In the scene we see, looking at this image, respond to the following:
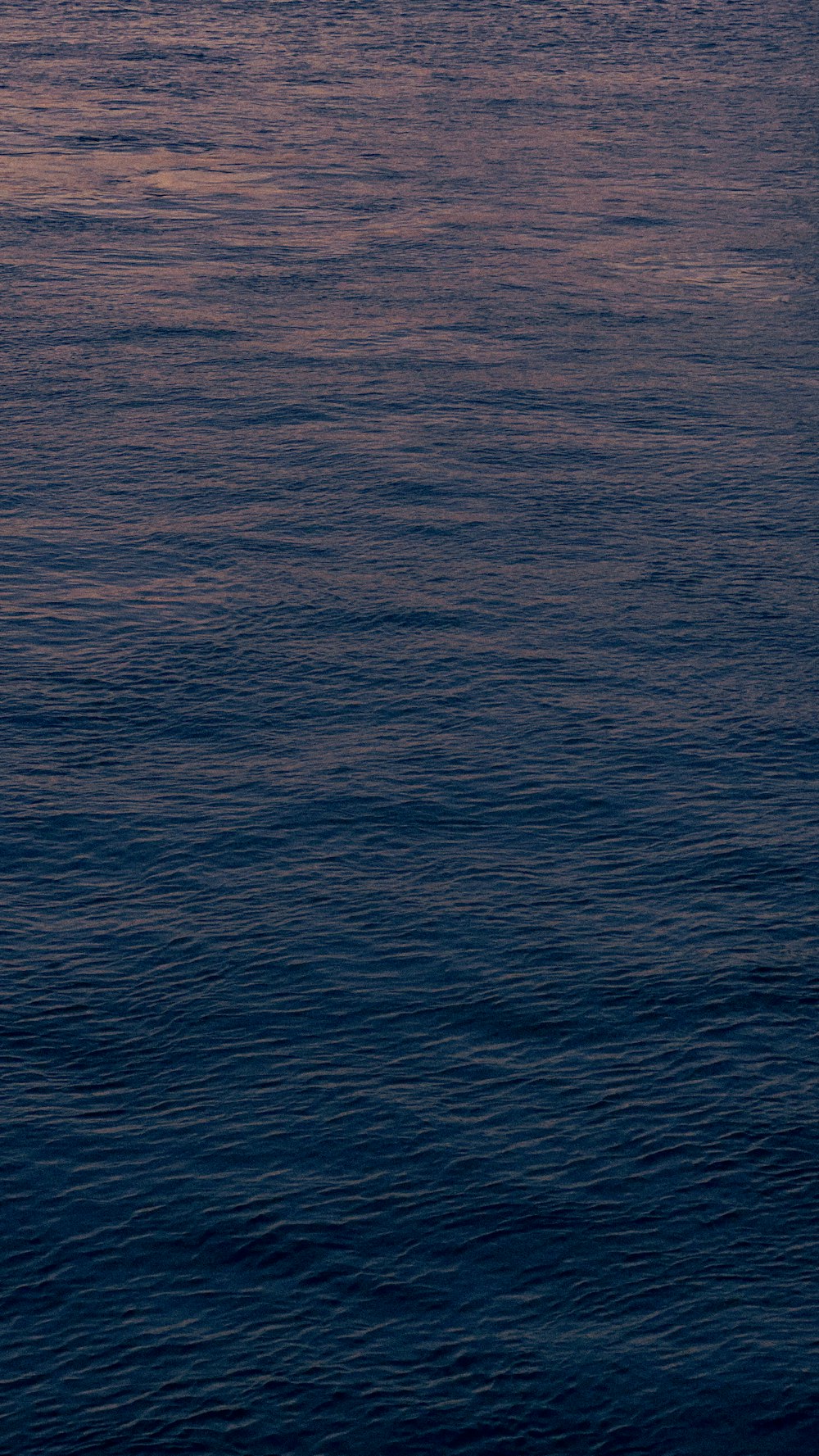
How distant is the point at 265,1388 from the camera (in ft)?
32.5

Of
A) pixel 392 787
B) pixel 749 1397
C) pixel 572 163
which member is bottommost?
pixel 749 1397

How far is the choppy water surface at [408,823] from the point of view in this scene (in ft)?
33.8

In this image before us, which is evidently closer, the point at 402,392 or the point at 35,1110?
the point at 35,1110

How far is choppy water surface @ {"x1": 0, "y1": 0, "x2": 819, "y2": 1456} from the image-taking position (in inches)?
406

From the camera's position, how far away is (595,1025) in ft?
41.8

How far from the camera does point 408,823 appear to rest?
48.8 ft

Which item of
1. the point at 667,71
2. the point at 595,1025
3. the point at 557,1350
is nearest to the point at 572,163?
the point at 667,71

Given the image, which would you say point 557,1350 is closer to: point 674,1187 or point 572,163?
point 674,1187

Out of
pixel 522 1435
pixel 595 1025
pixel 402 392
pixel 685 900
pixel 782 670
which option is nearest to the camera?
pixel 522 1435

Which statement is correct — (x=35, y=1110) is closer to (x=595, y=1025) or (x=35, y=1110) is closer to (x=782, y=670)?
(x=595, y=1025)

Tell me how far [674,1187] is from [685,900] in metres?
3.04

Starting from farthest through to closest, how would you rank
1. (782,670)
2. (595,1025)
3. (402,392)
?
(402,392) → (782,670) → (595,1025)

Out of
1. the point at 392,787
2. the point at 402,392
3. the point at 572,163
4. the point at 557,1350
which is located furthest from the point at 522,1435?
the point at 572,163

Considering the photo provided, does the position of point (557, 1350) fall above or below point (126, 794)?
below
